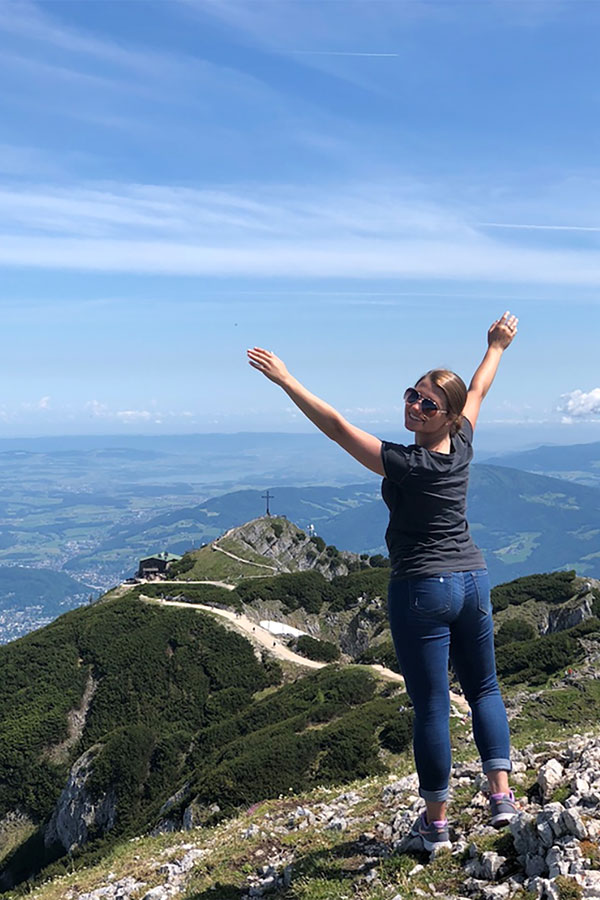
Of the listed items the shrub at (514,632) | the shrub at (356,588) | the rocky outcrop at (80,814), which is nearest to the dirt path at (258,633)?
the shrub at (356,588)

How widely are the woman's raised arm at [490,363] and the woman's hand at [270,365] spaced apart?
6.37 ft

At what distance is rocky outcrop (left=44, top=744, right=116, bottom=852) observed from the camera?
33.8 meters

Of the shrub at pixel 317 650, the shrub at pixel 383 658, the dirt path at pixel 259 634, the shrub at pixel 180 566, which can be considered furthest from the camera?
the shrub at pixel 180 566

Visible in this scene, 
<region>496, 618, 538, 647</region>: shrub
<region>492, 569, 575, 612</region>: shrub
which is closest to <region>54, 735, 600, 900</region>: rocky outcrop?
<region>496, 618, 538, 647</region>: shrub

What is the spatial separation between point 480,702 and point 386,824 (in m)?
2.76

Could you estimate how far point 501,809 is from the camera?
6.69 meters

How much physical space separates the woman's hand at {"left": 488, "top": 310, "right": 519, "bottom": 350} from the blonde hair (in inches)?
63.5

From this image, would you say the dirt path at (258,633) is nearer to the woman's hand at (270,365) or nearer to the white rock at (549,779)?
the white rock at (549,779)

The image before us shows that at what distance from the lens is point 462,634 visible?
21.1 feet

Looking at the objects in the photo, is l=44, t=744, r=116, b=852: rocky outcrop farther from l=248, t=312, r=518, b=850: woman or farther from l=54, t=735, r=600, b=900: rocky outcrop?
l=248, t=312, r=518, b=850: woman

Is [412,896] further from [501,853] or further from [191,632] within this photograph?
[191,632]

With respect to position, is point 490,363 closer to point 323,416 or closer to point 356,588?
point 323,416

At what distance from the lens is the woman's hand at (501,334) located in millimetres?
7871

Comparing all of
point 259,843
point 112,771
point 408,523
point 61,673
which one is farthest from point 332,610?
point 408,523
